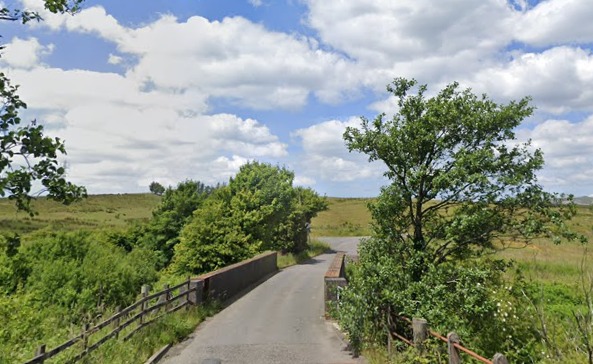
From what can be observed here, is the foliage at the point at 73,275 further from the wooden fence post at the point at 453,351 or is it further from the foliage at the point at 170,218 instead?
the wooden fence post at the point at 453,351

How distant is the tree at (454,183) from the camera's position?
9.38 meters

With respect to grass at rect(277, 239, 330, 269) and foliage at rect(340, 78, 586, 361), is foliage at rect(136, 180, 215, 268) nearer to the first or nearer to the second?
grass at rect(277, 239, 330, 269)

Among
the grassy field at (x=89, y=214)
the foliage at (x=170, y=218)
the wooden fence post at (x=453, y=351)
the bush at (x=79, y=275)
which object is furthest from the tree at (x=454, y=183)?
the grassy field at (x=89, y=214)

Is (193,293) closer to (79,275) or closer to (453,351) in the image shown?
(79,275)

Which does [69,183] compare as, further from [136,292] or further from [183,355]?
[136,292]

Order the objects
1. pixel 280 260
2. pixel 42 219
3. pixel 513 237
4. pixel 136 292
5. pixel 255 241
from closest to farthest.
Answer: pixel 513 237 → pixel 136 292 → pixel 255 241 → pixel 280 260 → pixel 42 219

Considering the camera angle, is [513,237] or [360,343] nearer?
[513,237]

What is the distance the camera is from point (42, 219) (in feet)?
275

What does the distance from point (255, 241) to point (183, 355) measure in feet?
59.8

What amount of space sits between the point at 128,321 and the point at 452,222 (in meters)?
7.86

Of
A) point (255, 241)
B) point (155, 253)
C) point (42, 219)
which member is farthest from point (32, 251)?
point (42, 219)

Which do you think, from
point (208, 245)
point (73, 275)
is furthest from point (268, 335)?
point (208, 245)

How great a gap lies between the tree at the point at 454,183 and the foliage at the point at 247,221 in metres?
15.0

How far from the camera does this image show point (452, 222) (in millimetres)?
9602
